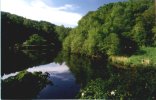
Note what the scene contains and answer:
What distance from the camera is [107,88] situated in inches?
310

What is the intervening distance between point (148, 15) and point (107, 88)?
739 centimetres

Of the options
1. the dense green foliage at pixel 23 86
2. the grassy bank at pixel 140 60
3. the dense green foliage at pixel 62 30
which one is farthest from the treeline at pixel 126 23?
the dense green foliage at pixel 23 86

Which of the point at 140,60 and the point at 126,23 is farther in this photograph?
the point at 140,60

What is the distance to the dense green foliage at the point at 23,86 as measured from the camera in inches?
383

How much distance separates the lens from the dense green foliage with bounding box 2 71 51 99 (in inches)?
383

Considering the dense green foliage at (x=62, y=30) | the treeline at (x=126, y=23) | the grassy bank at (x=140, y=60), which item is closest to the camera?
the dense green foliage at (x=62, y=30)

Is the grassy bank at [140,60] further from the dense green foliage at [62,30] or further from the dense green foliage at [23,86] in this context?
the dense green foliage at [23,86]

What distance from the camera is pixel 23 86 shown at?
411 inches

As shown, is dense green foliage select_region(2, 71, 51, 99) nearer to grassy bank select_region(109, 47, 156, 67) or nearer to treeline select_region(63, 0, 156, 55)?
treeline select_region(63, 0, 156, 55)

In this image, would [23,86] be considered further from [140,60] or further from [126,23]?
[140,60]

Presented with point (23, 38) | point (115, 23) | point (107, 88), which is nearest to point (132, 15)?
point (115, 23)

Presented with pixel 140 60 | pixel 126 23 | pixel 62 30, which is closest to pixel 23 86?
pixel 62 30

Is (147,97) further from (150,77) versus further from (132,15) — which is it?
(132,15)

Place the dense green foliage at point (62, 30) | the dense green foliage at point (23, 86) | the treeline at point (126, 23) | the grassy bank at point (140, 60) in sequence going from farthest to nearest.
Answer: the grassy bank at point (140, 60), the treeline at point (126, 23), the dense green foliage at point (62, 30), the dense green foliage at point (23, 86)
